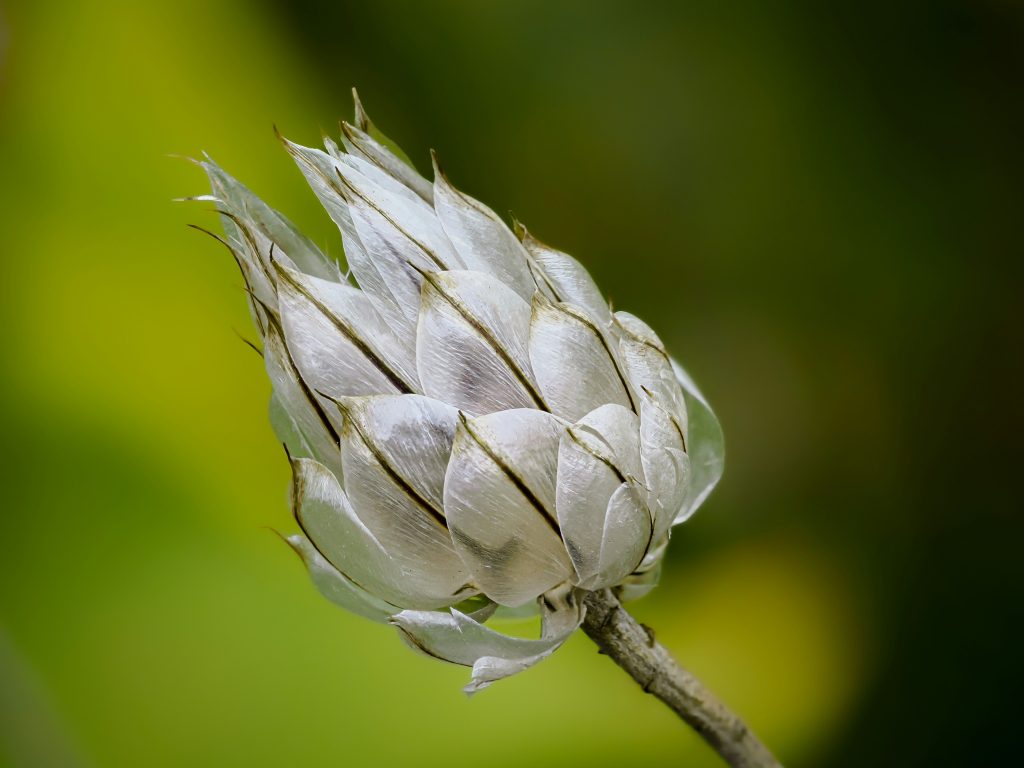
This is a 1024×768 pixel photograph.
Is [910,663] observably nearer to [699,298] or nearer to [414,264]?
[699,298]

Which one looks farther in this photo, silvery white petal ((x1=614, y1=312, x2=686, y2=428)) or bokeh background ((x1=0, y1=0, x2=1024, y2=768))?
bokeh background ((x1=0, y1=0, x2=1024, y2=768))

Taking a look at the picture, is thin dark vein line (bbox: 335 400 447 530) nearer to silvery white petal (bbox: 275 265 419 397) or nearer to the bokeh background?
silvery white petal (bbox: 275 265 419 397)

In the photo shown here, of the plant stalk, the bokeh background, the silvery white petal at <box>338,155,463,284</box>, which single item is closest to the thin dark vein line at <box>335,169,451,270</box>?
the silvery white petal at <box>338,155,463,284</box>

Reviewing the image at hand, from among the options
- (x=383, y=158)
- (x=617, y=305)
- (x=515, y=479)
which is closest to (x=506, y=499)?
(x=515, y=479)

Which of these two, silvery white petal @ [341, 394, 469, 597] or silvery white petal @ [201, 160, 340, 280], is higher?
silvery white petal @ [201, 160, 340, 280]

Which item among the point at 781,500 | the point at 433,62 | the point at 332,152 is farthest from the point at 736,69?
the point at 332,152

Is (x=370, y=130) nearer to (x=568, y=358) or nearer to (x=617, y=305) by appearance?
(x=568, y=358)
